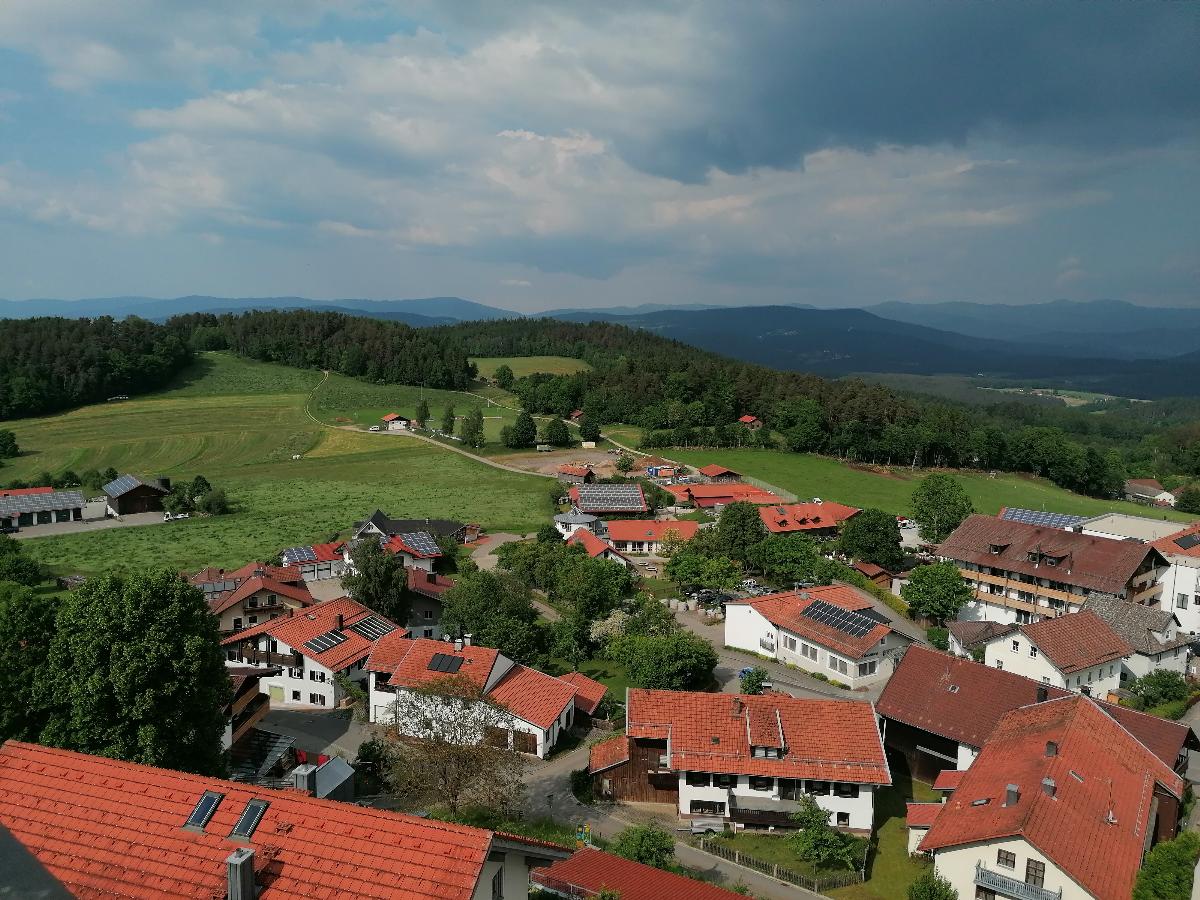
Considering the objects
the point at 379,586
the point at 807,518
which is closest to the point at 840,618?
the point at 379,586

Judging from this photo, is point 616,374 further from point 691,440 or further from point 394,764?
point 394,764

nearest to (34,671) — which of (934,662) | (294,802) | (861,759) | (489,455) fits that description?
(294,802)

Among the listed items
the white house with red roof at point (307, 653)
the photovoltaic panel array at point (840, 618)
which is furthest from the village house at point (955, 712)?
the white house with red roof at point (307, 653)

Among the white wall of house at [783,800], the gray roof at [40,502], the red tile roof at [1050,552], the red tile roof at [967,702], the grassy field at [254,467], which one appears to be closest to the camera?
the white wall of house at [783,800]

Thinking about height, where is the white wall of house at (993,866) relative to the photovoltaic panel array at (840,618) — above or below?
above

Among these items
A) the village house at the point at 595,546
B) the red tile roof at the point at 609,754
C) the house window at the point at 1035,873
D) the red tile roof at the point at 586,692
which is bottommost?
the village house at the point at 595,546

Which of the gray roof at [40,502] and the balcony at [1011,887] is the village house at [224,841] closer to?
the balcony at [1011,887]

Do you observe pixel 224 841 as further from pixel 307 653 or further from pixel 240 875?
pixel 307 653
